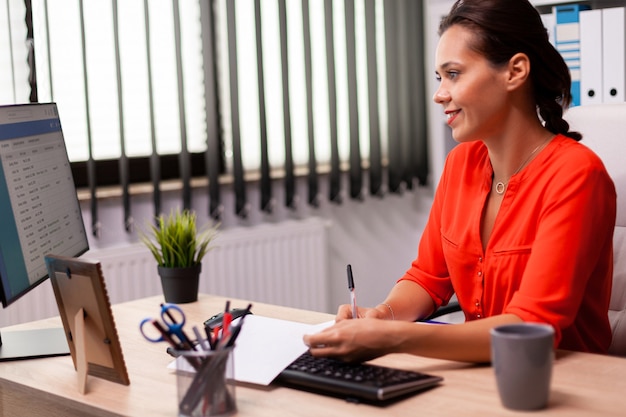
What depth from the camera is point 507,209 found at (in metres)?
→ 1.57

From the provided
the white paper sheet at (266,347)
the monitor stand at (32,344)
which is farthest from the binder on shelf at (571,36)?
the monitor stand at (32,344)

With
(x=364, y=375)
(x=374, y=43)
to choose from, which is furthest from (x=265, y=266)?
(x=364, y=375)

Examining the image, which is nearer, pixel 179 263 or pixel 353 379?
pixel 353 379

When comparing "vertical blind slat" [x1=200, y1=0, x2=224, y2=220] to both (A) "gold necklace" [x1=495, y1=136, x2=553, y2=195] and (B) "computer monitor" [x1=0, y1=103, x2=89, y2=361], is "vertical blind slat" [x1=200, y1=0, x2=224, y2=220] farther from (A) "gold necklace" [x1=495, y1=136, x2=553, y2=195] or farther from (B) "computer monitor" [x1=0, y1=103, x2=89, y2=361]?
(A) "gold necklace" [x1=495, y1=136, x2=553, y2=195]

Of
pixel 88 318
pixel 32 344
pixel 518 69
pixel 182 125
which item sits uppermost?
pixel 518 69

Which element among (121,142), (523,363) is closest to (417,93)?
(121,142)

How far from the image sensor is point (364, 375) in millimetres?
1225

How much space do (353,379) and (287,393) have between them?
101 mm

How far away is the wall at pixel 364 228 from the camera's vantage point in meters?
3.40

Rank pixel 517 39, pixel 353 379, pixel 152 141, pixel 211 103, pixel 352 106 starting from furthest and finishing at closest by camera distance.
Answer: pixel 352 106 → pixel 211 103 → pixel 152 141 → pixel 517 39 → pixel 353 379

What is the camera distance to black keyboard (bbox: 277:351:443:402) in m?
1.18

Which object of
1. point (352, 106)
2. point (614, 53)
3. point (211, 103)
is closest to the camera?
point (614, 53)

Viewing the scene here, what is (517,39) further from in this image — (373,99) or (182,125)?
(373,99)

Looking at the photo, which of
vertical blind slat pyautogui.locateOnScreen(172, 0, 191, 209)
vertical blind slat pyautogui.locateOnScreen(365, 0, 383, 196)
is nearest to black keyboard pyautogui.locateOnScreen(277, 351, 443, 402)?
vertical blind slat pyautogui.locateOnScreen(172, 0, 191, 209)
